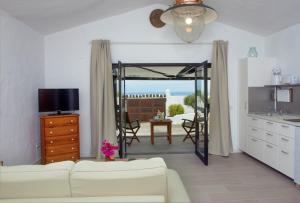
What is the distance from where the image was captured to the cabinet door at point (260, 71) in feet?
16.0

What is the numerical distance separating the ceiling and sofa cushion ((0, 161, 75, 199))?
2603 mm

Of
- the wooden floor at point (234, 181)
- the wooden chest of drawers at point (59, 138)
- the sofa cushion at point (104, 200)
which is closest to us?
the sofa cushion at point (104, 200)

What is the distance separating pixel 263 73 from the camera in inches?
194

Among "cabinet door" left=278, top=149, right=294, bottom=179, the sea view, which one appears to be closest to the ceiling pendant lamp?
"cabinet door" left=278, top=149, right=294, bottom=179

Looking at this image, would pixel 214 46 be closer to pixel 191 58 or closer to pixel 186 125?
pixel 191 58

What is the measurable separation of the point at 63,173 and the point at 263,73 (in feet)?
15.0

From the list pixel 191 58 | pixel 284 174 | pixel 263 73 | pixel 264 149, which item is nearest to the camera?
pixel 284 174

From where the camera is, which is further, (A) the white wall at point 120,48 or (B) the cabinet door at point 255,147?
(A) the white wall at point 120,48

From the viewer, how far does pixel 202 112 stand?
495 centimetres

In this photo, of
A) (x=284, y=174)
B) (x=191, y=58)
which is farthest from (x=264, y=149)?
(x=191, y=58)

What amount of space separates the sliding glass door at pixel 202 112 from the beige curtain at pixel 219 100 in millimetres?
252

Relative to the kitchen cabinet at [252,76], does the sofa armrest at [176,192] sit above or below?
below

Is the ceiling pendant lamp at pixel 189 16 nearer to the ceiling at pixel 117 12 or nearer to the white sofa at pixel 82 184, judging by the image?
the white sofa at pixel 82 184

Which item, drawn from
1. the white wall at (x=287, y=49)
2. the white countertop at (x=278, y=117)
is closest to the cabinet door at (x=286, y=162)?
the white countertop at (x=278, y=117)
